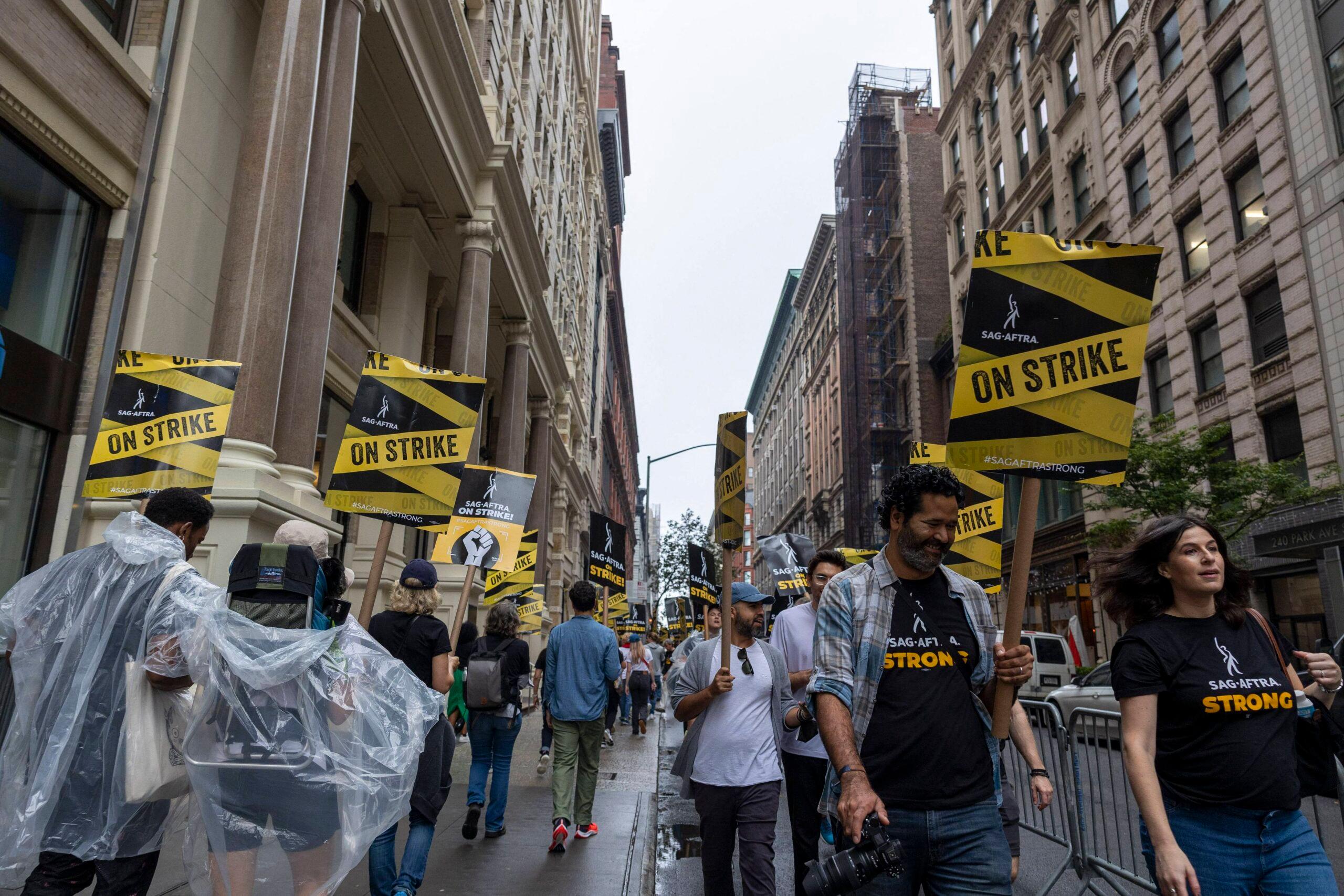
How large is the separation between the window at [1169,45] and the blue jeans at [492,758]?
2450cm

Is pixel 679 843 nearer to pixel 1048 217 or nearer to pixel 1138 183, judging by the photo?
pixel 1138 183

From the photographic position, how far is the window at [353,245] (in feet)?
55.4

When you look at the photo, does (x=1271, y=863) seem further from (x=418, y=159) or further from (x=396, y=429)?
(x=418, y=159)

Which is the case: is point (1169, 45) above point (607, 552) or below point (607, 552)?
above

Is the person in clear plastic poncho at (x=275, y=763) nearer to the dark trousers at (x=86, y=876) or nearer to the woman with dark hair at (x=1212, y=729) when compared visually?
the dark trousers at (x=86, y=876)

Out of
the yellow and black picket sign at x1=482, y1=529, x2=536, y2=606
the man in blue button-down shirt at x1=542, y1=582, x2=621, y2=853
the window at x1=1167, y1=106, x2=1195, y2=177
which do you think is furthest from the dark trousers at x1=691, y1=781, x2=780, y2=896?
the window at x1=1167, y1=106, x2=1195, y2=177

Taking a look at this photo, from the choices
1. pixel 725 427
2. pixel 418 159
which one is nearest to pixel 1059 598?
pixel 418 159

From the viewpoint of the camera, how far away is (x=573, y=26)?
36312mm

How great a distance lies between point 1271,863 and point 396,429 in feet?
20.1

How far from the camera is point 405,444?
7.31m

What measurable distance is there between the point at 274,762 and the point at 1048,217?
32143 millimetres

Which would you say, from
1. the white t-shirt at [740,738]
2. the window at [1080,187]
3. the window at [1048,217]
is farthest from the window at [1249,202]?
the white t-shirt at [740,738]

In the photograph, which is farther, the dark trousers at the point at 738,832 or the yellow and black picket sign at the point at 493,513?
the yellow and black picket sign at the point at 493,513

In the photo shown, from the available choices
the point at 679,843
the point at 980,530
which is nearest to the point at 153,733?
the point at 679,843
